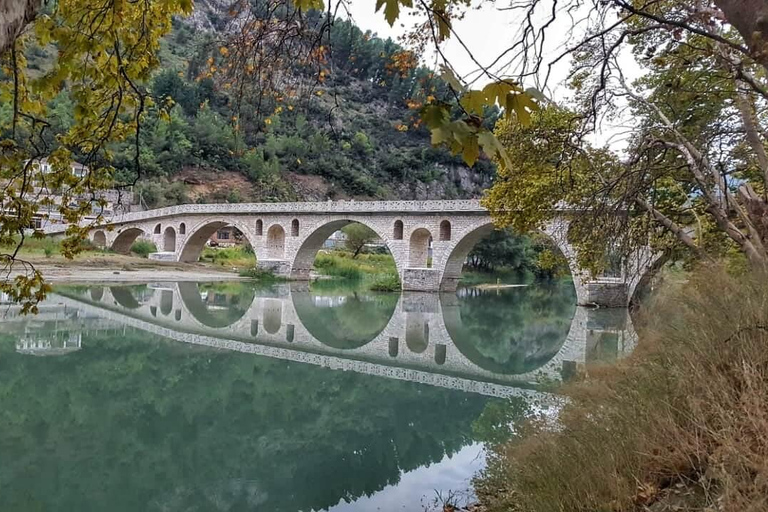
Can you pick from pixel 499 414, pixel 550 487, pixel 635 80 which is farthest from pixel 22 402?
pixel 635 80

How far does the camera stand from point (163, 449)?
5.84 m

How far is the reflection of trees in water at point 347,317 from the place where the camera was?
14.7m

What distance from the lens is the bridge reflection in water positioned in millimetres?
11172

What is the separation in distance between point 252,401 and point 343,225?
2364 cm

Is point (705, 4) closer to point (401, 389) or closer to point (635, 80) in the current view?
point (635, 80)

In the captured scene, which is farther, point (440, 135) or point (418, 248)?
point (418, 248)

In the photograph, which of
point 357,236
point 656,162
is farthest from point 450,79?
point 357,236

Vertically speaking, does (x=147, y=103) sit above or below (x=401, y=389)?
above

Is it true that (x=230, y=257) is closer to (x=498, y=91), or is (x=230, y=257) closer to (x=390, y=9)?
(x=390, y=9)

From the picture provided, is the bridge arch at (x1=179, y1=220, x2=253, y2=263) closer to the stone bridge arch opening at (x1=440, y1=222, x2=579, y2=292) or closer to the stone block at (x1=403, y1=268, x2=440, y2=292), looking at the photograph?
the stone block at (x1=403, y1=268, x2=440, y2=292)

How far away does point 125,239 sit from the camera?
40.8m

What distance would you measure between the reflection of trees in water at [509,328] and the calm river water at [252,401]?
0.11m

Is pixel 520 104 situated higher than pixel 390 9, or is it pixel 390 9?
pixel 390 9

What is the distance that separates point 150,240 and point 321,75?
38112 mm
